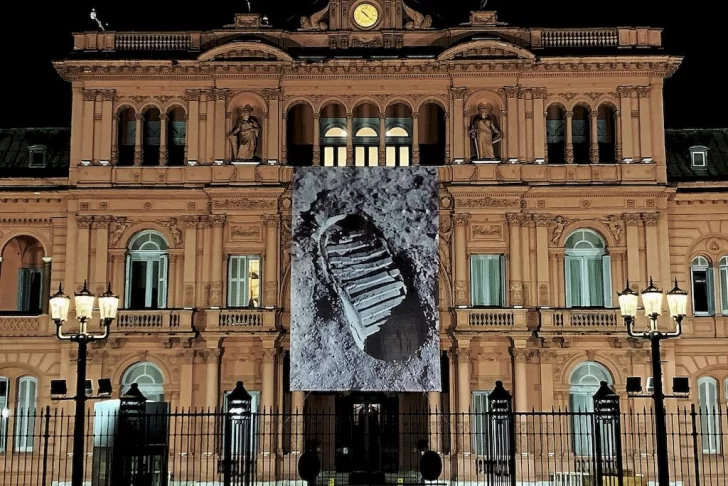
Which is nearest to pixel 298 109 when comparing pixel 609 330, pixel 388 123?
pixel 388 123

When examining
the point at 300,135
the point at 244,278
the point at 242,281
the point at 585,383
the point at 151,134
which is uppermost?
the point at 300,135

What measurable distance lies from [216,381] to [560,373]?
13.7m

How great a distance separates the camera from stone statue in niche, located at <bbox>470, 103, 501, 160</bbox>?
40.2 meters

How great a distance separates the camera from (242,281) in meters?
40.1

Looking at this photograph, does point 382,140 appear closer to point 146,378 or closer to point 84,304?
point 146,378

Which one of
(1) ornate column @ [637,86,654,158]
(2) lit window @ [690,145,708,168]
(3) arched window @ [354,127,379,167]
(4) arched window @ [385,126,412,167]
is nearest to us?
(1) ornate column @ [637,86,654,158]

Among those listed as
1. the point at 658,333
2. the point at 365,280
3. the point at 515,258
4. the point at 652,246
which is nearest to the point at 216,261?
the point at 365,280

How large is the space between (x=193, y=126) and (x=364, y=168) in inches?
293

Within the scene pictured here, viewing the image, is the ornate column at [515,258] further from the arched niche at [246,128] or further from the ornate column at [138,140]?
the ornate column at [138,140]

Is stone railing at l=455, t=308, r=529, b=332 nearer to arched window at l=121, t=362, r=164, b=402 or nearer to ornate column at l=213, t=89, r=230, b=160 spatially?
ornate column at l=213, t=89, r=230, b=160

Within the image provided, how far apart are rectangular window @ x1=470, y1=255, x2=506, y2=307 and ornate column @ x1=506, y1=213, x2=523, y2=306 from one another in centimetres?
53

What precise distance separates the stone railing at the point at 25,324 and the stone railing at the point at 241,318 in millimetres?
7024

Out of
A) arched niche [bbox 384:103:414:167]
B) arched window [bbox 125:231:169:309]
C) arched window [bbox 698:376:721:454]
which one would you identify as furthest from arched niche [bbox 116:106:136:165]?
arched window [bbox 698:376:721:454]

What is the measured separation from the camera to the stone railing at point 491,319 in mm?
38500
